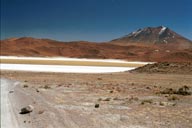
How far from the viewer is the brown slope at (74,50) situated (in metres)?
127

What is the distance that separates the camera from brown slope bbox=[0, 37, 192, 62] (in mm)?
127250

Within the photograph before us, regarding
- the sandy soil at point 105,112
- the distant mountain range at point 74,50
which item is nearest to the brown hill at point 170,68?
the sandy soil at point 105,112

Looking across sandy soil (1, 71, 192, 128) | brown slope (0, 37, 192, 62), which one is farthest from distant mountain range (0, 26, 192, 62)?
sandy soil (1, 71, 192, 128)

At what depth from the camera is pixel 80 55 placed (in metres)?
131

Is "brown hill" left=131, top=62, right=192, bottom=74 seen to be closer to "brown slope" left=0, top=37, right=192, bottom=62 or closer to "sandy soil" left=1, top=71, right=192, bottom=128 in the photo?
"sandy soil" left=1, top=71, right=192, bottom=128

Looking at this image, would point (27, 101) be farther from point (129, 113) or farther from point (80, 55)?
point (80, 55)

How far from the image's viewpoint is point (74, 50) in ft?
456

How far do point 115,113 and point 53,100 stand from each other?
6451mm

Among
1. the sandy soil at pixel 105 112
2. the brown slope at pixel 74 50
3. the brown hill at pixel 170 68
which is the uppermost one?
the brown slope at pixel 74 50

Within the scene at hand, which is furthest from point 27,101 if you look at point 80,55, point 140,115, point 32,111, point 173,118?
point 80,55

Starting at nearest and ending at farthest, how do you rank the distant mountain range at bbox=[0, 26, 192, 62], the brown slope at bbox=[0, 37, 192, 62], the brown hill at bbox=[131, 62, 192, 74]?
the brown hill at bbox=[131, 62, 192, 74]
the distant mountain range at bbox=[0, 26, 192, 62]
the brown slope at bbox=[0, 37, 192, 62]

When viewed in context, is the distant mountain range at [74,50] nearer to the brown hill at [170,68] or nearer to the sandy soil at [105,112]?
the brown hill at [170,68]

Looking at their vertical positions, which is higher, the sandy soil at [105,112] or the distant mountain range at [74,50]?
the distant mountain range at [74,50]

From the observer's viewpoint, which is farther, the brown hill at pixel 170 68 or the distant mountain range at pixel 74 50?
the distant mountain range at pixel 74 50
